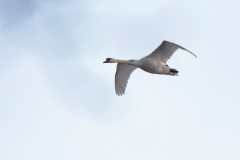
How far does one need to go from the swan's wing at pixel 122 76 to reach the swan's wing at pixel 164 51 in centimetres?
381

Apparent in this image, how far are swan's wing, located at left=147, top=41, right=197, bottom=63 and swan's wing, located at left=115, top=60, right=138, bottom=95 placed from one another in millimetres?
3806

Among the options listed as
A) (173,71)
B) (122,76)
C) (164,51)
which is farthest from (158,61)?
(122,76)

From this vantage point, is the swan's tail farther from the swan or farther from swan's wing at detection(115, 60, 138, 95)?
swan's wing at detection(115, 60, 138, 95)

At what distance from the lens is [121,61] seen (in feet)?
118

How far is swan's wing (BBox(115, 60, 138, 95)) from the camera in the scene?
38.7 metres

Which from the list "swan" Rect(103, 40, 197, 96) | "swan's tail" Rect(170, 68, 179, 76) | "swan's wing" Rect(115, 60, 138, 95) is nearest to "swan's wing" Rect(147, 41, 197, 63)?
"swan" Rect(103, 40, 197, 96)

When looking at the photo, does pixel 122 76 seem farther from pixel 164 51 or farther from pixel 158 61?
pixel 164 51

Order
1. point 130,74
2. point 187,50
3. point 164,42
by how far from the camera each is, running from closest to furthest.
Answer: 1. point 187,50
2. point 164,42
3. point 130,74

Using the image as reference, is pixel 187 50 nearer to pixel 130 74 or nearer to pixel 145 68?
pixel 145 68

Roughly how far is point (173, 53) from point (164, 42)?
1.44 metres

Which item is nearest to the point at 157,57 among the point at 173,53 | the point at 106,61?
the point at 173,53

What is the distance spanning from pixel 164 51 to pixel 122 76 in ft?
16.1

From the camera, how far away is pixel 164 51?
35.0 metres

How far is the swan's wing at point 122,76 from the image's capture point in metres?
38.7
